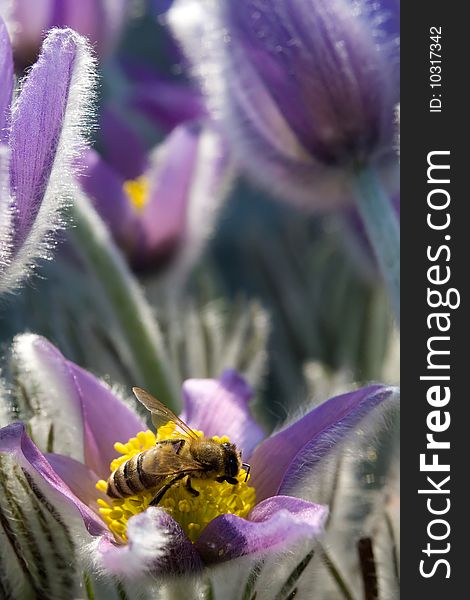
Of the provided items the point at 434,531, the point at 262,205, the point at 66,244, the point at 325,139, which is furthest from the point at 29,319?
the point at 262,205

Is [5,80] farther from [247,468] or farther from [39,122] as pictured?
[247,468]

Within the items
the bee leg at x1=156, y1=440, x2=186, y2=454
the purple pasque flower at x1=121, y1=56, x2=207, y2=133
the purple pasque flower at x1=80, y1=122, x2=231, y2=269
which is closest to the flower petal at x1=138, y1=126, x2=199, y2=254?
the purple pasque flower at x1=80, y1=122, x2=231, y2=269

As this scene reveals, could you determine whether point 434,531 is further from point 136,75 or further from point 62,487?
point 136,75

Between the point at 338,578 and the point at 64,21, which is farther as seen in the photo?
the point at 64,21

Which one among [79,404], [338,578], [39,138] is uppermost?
[39,138]

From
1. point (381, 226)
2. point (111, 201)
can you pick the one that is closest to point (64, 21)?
point (111, 201)

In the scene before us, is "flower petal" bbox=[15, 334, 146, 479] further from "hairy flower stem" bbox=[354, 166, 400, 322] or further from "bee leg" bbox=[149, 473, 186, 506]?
"hairy flower stem" bbox=[354, 166, 400, 322]

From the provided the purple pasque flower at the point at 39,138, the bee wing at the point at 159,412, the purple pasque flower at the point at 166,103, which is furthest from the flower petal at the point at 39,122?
the purple pasque flower at the point at 166,103
